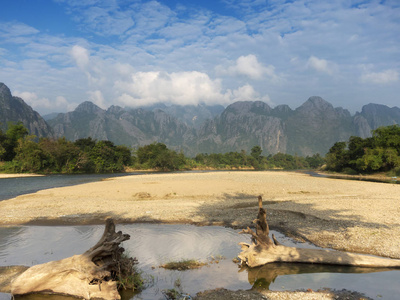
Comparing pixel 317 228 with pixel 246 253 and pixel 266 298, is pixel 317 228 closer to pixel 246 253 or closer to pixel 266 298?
pixel 246 253

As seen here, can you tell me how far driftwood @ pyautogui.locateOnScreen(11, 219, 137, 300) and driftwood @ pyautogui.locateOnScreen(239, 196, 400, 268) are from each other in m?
4.85

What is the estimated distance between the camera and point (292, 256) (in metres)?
9.69

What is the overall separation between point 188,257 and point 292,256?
13.5ft

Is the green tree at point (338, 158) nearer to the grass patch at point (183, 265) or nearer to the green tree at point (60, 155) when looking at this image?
the green tree at point (60, 155)

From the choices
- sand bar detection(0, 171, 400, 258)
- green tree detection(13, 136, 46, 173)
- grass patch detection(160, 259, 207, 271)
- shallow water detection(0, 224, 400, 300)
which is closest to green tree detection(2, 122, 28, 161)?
green tree detection(13, 136, 46, 173)

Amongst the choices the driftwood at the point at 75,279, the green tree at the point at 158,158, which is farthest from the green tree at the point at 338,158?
the driftwood at the point at 75,279

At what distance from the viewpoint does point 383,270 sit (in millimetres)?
8906

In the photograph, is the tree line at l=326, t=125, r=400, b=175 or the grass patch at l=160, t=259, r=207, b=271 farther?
the tree line at l=326, t=125, r=400, b=175

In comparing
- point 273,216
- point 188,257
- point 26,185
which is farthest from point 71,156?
point 188,257

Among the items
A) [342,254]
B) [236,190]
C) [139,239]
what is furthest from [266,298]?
[236,190]

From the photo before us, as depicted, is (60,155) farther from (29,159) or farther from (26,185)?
(26,185)

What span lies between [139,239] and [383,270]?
10323mm

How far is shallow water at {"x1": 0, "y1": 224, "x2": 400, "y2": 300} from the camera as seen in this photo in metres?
7.94

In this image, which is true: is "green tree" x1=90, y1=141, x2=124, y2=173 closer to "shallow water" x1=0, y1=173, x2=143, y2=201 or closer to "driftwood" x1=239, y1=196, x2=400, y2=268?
"shallow water" x1=0, y1=173, x2=143, y2=201
